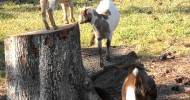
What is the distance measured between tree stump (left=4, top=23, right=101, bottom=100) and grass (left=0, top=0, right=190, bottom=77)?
9.83ft

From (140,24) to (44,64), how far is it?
20.9ft

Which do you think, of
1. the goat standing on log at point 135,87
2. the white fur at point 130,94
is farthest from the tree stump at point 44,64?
the white fur at point 130,94

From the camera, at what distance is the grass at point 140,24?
33.7ft

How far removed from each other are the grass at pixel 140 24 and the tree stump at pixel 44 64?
2996 millimetres

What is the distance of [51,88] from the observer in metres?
5.95

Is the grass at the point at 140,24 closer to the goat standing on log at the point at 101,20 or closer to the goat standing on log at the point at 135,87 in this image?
the goat standing on log at the point at 101,20

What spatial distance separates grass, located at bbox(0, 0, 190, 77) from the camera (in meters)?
10.3

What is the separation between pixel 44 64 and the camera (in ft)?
19.2

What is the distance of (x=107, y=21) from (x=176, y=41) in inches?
133

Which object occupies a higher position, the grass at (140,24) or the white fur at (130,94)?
the grass at (140,24)

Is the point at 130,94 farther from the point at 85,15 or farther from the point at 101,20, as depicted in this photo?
the point at 101,20

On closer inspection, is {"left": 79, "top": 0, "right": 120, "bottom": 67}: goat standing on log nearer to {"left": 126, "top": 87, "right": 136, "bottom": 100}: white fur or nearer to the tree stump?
the tree stump

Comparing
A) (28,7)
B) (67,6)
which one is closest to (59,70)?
(67,6)

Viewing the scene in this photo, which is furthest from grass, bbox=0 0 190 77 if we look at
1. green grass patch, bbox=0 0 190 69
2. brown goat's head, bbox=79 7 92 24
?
brown goat's head, bbox=79 7 92 24
